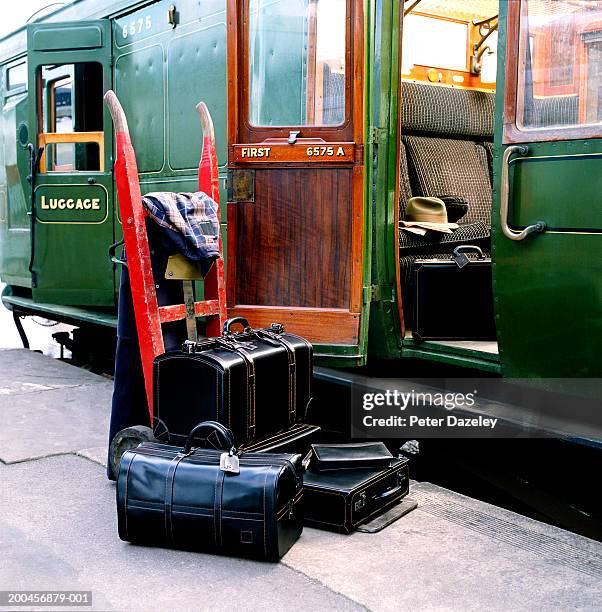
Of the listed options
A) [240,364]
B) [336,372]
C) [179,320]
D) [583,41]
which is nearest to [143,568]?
[240,364]

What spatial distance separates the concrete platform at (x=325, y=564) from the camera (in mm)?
2832

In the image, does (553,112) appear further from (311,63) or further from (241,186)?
(241,186)

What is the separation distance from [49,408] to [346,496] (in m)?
2.80

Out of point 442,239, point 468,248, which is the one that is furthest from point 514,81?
point 442,239

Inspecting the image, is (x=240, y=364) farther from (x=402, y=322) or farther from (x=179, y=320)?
(x=402, y=322)

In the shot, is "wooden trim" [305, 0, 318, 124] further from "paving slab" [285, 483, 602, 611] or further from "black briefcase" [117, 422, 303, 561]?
"paving slab" [285, 483, 602, 611]

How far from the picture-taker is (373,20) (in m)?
4.29

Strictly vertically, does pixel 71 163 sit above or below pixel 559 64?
below

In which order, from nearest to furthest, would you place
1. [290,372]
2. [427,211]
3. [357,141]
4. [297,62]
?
[290,372]
[357,141]
[297,62]
[427,211]

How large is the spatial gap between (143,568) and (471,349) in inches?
76.8

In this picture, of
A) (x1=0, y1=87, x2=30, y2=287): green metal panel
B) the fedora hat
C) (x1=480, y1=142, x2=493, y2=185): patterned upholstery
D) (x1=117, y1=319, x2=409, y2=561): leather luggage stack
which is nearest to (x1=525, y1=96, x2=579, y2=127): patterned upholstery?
(x1=117, y1=319, x2=409, y2=561): leather luggage stack

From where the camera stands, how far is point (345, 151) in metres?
4.32

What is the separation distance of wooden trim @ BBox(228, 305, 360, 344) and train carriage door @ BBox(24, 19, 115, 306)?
2344 millimetres

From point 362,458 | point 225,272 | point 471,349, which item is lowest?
point 362,458
